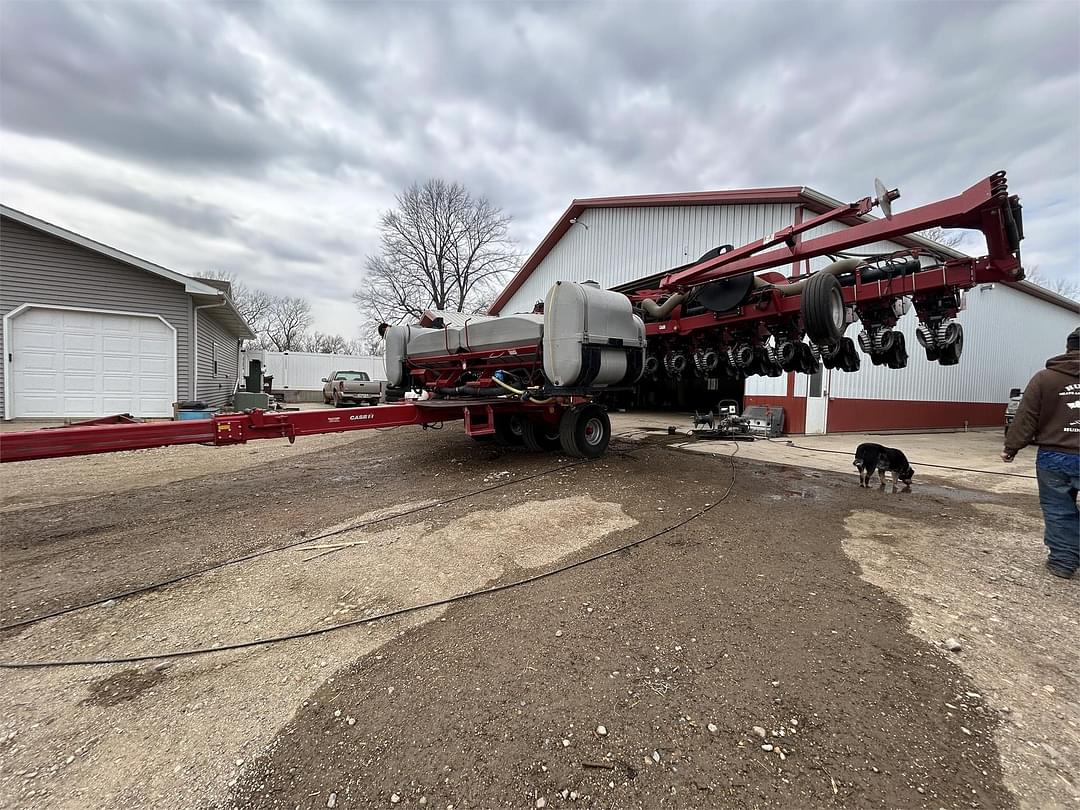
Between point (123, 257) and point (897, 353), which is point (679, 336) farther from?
point (123, 257)

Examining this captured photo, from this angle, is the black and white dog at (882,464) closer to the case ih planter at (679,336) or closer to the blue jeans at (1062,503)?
the case ih planter at (679,336)

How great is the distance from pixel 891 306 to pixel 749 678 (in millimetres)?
4898

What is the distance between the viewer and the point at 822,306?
4855 millimetres

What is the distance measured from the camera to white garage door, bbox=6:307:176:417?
34.5 ft

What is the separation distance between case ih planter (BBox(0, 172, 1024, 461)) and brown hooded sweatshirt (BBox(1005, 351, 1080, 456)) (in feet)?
5.75

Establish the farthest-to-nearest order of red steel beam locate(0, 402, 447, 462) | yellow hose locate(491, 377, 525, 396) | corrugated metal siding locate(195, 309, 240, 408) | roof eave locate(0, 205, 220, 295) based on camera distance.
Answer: corrugated metal siding locate(195, 309, 240, 408)
roof eave locate(0, 205, 220, 295)
yellow hose locate(491, 377, 525, 396)
red steel beam locate(0, 402, 447, 462)

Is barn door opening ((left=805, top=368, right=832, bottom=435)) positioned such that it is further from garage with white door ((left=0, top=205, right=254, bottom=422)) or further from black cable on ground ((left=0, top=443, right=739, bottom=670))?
garage with white door ((left=0, top=205, right=254, bottom=422))

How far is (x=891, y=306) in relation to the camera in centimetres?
519

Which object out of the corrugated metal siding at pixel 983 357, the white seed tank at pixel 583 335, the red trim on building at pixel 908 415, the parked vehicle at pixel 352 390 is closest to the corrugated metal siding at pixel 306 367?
the parked vehicle at pixel 352 390

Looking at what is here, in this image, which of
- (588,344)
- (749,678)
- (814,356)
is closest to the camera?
(749,678)

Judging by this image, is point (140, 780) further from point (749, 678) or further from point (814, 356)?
point (814, 356)

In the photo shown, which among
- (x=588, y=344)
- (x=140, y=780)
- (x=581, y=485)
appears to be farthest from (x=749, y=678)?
(x=588, y=344)

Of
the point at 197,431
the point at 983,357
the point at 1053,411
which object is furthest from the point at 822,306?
the point at 983,357

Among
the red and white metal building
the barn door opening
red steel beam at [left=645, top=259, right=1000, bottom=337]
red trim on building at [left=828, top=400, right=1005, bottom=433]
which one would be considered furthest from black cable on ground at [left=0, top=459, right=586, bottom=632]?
red trim on building at [left=828, top=400, right=1005, bottom=433]
